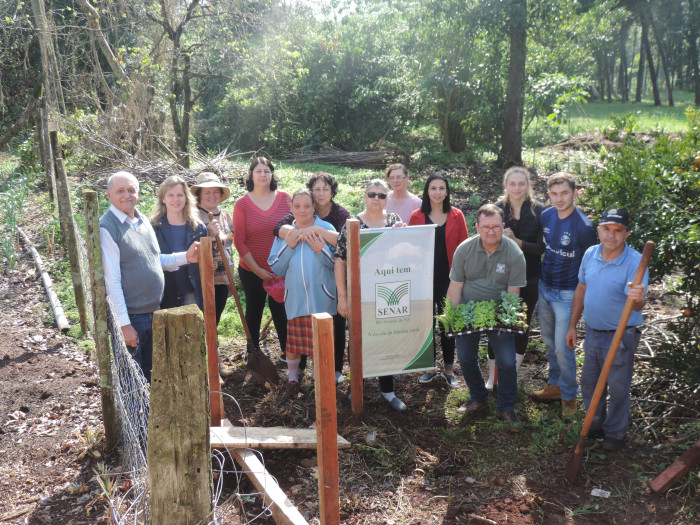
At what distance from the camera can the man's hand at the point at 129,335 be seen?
3971mm

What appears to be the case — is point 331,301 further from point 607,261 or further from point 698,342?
point 698,342

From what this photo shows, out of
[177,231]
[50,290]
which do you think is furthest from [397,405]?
[50,290]

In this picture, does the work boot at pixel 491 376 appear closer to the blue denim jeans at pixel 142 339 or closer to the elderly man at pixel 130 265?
the elderly man at pixel 130 265

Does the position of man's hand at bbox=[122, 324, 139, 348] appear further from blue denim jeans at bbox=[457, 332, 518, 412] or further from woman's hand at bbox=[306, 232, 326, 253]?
blue denim jeans at bbox=[457, 332, 518, 412]

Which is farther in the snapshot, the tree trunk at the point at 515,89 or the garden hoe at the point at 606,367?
the tree trunk at the point at 515,89

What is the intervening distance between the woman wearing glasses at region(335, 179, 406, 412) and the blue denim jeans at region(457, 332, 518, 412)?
25.6 inches

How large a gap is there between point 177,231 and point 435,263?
232cm

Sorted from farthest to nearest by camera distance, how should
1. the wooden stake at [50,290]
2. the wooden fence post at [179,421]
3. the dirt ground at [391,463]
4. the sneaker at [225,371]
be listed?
the wooden stake at [50,290] → the sneaker at [225,371] → the dirt ground at [391,463] → the wooden fence post at [179,421]

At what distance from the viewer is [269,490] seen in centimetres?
353

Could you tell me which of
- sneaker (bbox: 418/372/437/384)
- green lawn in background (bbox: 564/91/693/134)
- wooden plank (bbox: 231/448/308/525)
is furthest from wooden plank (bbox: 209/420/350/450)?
green lawn in background (bbox: 564/91/693/134)

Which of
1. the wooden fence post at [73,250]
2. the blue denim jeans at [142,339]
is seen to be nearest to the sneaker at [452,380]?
the blue denim jeans at [142,339]

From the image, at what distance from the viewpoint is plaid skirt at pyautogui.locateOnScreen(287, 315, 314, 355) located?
488 centimetres

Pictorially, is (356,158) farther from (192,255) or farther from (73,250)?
(192,255)

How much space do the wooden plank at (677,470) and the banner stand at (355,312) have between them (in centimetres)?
219
